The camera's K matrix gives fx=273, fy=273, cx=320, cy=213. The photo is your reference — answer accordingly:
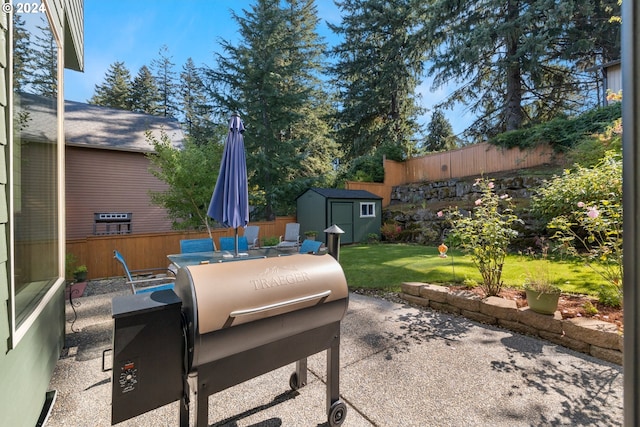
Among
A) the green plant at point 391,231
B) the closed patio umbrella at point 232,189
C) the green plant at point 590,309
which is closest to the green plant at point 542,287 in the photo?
the green plant at point 590,309

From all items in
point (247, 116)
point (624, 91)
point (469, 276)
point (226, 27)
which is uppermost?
point (226, 27)

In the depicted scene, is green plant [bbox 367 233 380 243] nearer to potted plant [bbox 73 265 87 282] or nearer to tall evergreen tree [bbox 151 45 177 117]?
potted plant [bbox 73 265 87 282]

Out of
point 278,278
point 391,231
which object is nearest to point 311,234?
point 391,231

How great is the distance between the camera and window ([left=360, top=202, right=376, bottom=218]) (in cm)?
1337

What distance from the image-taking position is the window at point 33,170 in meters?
1.93

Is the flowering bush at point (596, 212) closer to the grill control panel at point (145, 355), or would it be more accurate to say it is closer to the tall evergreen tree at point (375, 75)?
the grill control panel at point (145, 355)

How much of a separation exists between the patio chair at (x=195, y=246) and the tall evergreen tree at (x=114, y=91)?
89.4 feet

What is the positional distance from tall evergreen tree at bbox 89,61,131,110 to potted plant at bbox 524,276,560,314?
107 ft

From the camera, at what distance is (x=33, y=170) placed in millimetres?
2498

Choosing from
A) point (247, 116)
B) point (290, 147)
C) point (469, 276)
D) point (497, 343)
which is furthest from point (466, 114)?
point (497, 343)

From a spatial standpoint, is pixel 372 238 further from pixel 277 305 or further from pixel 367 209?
pixel 277 305

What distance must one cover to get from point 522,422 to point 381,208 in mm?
12548

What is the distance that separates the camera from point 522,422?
2.00 meters

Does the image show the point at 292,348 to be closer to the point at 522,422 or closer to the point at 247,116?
the point at 522,422
